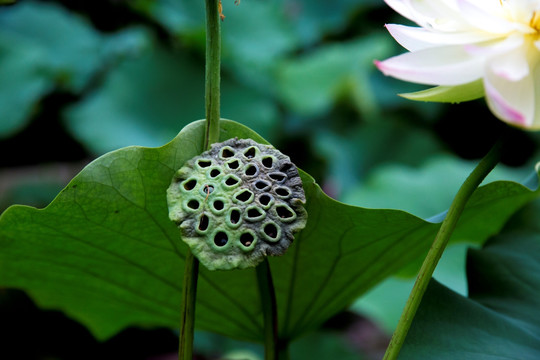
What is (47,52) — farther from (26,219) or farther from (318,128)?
(26,219)

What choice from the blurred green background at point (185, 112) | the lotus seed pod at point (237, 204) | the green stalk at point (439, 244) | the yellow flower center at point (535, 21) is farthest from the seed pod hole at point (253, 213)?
the blurred green background at point (185, 112)

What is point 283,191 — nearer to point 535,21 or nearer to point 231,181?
point 231,181

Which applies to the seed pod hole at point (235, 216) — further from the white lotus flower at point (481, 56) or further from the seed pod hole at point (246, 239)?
the white lotus flower at point (481, 56)

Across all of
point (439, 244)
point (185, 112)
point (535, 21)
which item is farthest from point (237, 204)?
point (185, 112)

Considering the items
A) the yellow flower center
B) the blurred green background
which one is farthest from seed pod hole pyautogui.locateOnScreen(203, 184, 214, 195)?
the blurred green background

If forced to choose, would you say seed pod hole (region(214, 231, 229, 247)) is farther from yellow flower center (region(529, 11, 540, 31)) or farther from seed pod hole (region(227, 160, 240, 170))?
yellow flower center (region(529, 11, 540, 31))

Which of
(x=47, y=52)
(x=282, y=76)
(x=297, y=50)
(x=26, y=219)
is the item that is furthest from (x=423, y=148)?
(x=26, y=219)
